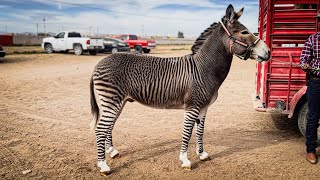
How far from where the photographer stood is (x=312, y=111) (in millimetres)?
4398

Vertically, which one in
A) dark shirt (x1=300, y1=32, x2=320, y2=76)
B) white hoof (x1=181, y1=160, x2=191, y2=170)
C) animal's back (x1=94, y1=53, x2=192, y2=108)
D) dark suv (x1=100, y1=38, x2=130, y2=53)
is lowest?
white hoof (x1=181, y1=160, x2=191, y2=170)

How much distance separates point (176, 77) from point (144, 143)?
182cm

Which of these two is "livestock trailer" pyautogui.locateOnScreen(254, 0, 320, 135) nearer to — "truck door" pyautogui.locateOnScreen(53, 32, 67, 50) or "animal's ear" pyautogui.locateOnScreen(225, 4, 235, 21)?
"animal's ear" pyautogui.locateOnScreen(225, 4, 235, 21)

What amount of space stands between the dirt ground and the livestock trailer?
834 mm

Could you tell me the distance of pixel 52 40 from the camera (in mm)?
25359

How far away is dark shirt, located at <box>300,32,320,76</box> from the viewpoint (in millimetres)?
4211

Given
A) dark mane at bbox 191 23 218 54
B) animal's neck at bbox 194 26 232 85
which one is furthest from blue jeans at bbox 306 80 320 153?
dark mane at bbox 191 23 218 54

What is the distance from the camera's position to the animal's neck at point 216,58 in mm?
4359

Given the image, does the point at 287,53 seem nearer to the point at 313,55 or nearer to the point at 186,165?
the point at 313,55

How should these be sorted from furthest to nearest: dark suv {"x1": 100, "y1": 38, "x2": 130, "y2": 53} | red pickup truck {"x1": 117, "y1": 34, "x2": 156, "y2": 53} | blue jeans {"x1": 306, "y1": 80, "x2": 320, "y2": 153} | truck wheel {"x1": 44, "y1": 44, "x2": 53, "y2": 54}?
red pickup truck {"x1": 117, "y1": 34, "x2": 156, "y2": 53}, truck wheel {"x1": 44, "y1": 44, "x2": 53, "y2": 54}, dark suv {"x1": 100, "y1": 38, "x2": 130, "y2": 53}, blue jeans {"x1": 306, "y1": 80, "x2": 320, "y2": 153}

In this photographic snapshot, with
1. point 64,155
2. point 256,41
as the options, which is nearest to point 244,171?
point 256,41

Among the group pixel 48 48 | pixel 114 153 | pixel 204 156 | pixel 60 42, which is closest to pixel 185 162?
pixel 204 156

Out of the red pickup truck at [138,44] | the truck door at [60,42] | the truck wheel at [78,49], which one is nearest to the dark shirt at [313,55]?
the truck wheel at [78,49]

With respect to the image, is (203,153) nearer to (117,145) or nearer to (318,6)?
(117,145)
